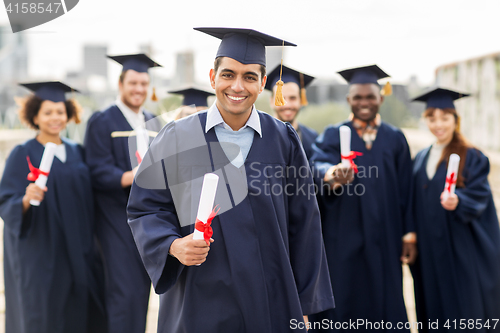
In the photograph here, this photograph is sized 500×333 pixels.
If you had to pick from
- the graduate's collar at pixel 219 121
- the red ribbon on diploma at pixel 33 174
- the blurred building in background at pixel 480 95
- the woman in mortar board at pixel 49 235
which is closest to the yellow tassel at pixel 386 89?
the graduate's collar at pixel 219 121

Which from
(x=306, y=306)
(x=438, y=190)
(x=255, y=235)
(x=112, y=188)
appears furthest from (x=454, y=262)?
(x=112, y=188)

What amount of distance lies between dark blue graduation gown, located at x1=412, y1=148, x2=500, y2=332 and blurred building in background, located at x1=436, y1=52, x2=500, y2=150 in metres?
6.42

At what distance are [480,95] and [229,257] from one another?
920 centimetres

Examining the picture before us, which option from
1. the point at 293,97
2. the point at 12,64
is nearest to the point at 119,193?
the point at 293,97

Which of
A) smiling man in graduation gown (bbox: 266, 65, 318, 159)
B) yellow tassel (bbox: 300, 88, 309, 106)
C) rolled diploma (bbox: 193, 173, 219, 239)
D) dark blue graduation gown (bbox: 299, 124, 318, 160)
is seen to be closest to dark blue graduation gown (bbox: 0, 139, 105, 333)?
smiling man in graduation gown (bbox: 266, 65, 318, 159)

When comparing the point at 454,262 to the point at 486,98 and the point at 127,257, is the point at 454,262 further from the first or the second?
the point at 486,98

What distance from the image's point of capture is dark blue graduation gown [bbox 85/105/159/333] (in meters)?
3.61

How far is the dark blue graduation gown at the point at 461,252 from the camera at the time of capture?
3.63 m

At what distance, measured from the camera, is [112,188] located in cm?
369

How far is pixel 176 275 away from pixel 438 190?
2.35 m

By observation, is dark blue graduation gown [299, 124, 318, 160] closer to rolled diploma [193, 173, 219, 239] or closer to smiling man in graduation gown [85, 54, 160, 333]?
smiling man in graduation gown [85, 54, 160, 333]

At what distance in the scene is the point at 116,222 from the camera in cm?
371

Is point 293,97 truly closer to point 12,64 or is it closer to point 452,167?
point 452,167

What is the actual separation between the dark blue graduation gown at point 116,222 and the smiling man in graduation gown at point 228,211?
140cm
